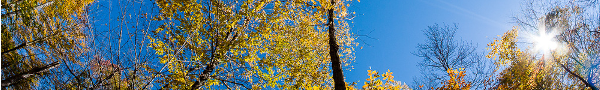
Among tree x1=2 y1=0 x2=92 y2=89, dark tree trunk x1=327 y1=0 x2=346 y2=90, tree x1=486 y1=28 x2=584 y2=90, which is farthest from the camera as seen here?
tree x1=486 y1=28 x2=584 y2=90

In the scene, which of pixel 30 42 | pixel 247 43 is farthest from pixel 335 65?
pixel 30 42

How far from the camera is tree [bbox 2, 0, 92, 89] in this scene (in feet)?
9.54

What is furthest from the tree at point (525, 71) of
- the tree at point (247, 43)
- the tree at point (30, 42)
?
the tree at point (30, 42)

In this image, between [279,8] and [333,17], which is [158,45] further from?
[333,17]

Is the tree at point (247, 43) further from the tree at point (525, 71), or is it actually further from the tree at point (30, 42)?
the tree at point (525, 71)

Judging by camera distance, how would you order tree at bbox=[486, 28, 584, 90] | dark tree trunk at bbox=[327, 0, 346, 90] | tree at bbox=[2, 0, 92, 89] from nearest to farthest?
tree at bbox=[2, 0, 92, 89]
dark tree trunk at bbox=[327, 0, 346, 90]
tree at bbox=[486, 28, 584, 90]

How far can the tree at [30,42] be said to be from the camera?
291 centimetres

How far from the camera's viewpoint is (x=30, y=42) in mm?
3113

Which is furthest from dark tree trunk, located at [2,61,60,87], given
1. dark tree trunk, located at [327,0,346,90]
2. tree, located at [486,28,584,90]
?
tree, located at [486,28,584,90]

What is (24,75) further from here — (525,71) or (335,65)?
(525,71)

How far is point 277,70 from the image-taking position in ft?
20.7

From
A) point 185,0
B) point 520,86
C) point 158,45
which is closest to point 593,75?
point 520,86

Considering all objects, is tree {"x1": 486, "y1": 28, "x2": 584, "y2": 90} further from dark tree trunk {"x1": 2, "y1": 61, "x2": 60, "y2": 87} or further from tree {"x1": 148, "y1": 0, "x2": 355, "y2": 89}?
dark tree trunk {"x1": 2, "y1": 61, "x2": 60, "y2": 87}

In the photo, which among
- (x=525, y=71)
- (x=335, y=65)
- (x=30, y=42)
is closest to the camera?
(x=30, y=42)
